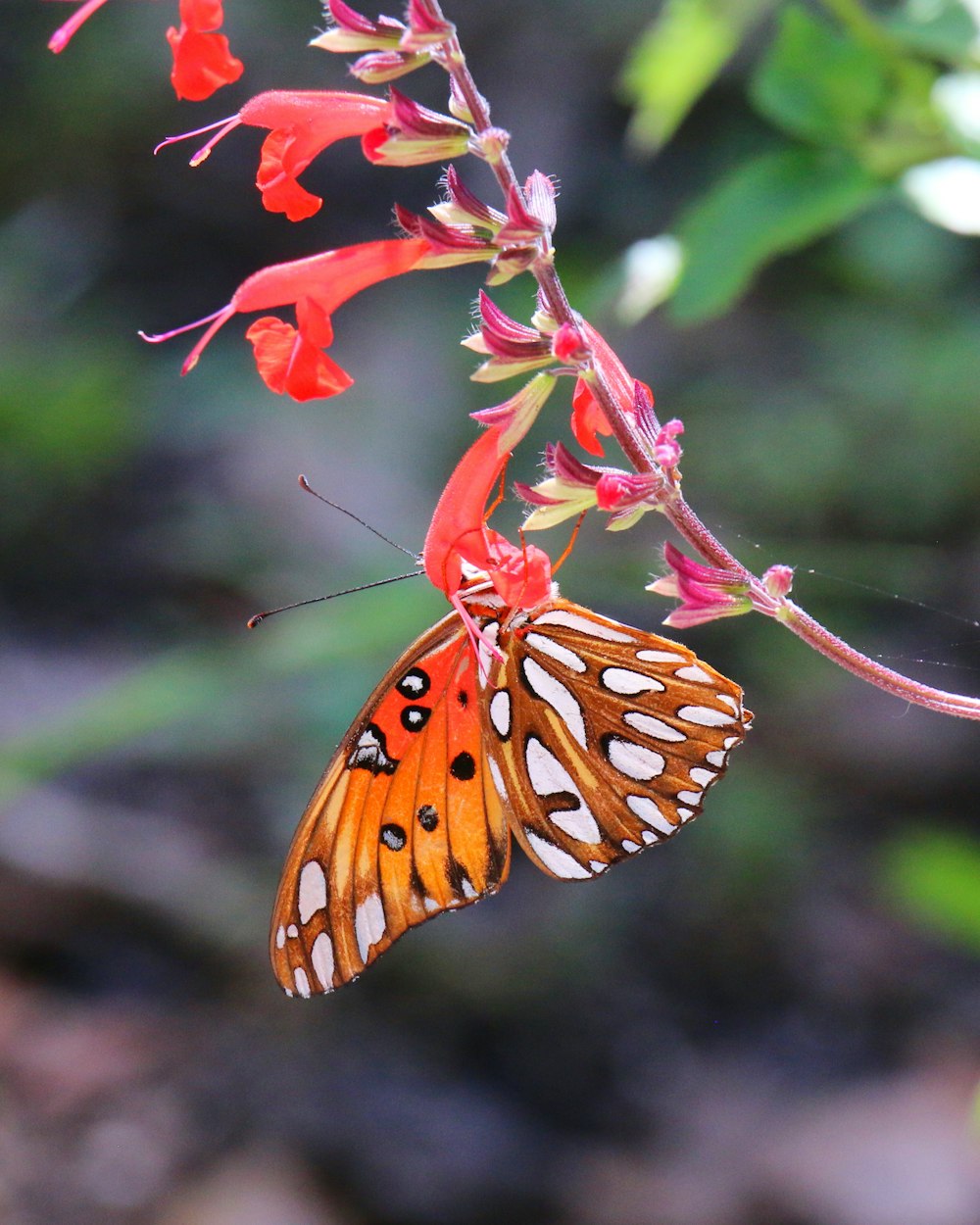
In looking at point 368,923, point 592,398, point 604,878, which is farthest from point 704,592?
point 604,878

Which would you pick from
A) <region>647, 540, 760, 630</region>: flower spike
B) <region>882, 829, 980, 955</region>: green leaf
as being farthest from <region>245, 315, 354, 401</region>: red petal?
<region>882, 829, 980, 955</region>: green leaf

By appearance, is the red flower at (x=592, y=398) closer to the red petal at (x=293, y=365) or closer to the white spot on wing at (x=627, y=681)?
the red petal at (x=293, y=365)

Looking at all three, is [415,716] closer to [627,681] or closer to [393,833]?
[393,833]

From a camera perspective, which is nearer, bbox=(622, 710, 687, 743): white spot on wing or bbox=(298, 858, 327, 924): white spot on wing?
bbox=(622, 710, 687, 743): white spot on wing

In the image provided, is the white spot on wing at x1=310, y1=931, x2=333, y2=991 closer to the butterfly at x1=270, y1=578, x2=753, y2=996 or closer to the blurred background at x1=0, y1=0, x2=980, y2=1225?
the butterfly at x1=270, y1=578, x2=753, y2=996

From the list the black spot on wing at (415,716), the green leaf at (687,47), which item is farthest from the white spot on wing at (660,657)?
the green leaf at (687,47)
